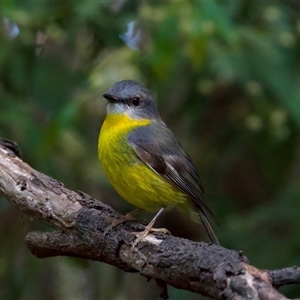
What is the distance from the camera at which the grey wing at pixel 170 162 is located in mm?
3727

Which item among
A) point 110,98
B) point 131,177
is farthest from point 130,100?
point 131,177

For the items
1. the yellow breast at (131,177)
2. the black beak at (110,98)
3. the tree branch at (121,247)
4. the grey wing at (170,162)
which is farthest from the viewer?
the black beak at (110,98)

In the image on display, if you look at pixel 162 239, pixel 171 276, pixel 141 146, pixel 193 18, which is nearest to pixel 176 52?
pixel 193 18

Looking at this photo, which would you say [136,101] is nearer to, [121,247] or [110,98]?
[110,98]

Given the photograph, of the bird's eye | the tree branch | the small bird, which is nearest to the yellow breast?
the small bird

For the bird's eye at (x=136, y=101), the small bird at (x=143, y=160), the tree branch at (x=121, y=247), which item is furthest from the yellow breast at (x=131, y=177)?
the bird's eye at (x=136, y=101)

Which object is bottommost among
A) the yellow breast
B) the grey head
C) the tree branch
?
the tree branch

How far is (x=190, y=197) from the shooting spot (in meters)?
3.76

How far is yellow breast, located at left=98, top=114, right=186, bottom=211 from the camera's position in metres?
3.61

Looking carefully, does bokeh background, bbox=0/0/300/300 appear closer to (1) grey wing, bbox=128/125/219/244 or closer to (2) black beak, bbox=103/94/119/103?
(2) black beak, bbox=103/94/119/103

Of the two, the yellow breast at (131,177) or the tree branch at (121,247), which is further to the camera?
the yellow breast at (131,177)

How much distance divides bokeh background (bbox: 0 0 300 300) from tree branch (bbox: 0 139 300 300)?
1.55ft

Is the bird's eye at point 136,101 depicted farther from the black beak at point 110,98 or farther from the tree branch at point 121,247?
the tree branch at point 121,247

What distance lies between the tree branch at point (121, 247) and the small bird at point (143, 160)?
9.6 inches
